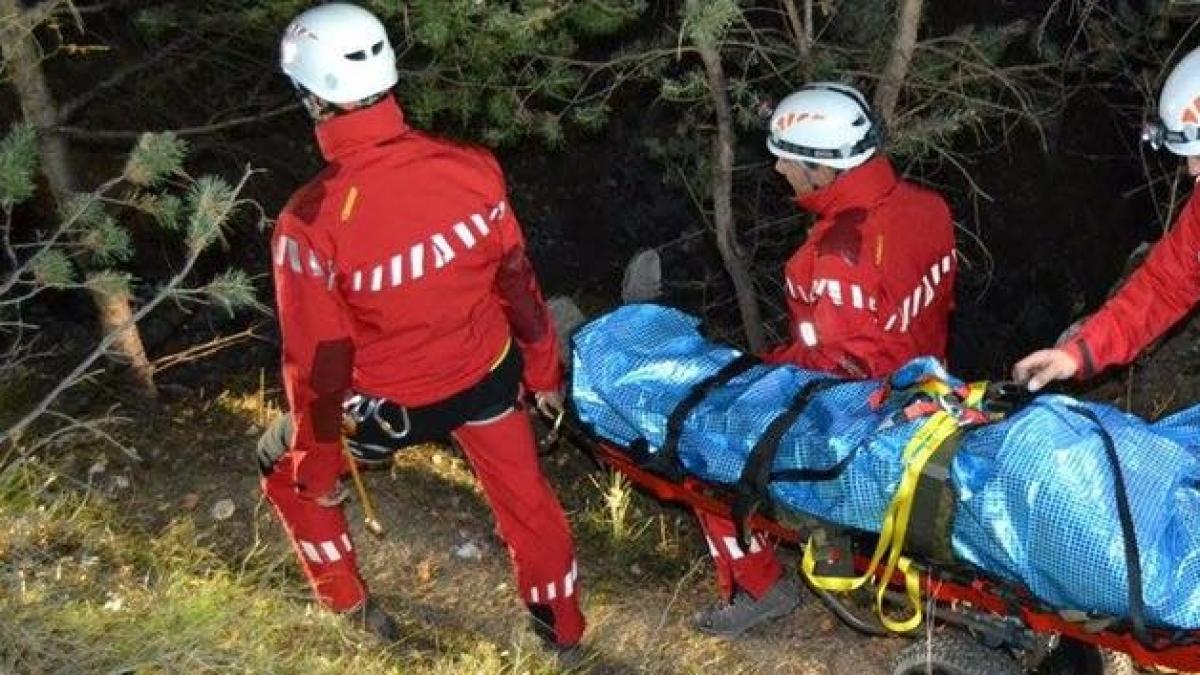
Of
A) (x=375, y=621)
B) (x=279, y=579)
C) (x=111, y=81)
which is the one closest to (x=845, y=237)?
(x=375, y=621)

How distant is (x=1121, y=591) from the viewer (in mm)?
2803

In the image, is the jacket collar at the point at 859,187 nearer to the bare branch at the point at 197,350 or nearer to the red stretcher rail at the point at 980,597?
the red stretcher rail at the point at 980,597

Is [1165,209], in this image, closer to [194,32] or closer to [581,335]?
[581,335]

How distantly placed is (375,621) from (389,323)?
107 cm

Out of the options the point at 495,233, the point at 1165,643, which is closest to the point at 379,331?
the point at 495,233

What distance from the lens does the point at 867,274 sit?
3.72m

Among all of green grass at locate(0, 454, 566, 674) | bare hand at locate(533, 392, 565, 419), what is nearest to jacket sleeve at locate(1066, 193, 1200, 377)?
bare hand at locate(533, 392, 565, 419)

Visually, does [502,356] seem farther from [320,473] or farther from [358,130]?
[358,130]

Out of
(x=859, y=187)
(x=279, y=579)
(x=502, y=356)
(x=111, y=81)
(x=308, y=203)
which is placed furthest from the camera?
(x=111, y=81)

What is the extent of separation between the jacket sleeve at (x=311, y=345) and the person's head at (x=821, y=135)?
157 centimetres

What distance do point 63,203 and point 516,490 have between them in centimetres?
207

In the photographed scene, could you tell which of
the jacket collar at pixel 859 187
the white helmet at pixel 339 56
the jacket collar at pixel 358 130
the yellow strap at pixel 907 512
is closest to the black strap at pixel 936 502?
the yellow strap at pixel 907 512

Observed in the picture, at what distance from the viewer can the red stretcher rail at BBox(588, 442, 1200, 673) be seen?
2912 millimetres

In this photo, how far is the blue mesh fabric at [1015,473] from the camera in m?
2.80
